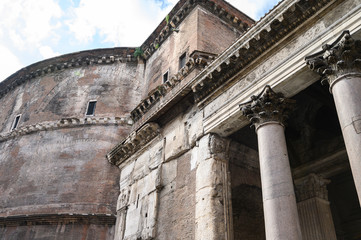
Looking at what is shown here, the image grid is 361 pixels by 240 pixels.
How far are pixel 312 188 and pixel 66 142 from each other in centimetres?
836

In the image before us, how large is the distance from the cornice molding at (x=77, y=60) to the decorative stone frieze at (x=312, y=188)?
855cm

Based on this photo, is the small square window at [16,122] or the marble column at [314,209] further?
the small square window at [16,122]

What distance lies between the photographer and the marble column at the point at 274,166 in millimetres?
4746

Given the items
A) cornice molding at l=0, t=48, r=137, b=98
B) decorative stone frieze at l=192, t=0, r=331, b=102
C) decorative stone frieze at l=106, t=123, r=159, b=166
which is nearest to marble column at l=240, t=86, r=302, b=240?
decorative stone frieze at l=192, t=0, r=331, b=102

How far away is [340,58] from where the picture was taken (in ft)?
16.1

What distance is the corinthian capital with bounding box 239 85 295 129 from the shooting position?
5816mm

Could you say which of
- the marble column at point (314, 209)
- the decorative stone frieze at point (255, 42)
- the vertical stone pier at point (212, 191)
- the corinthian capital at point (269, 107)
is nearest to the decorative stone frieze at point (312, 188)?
the marble column at point (314, 209)

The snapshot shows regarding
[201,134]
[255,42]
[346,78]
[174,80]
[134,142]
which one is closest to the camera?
[346,78]

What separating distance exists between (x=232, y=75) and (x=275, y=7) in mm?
1545

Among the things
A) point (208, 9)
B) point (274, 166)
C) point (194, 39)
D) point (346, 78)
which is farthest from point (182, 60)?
point (346, 78)

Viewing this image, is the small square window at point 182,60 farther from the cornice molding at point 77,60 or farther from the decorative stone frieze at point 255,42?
the cornice molding at point 77,60

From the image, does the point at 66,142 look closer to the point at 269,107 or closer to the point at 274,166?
the point at 269,107

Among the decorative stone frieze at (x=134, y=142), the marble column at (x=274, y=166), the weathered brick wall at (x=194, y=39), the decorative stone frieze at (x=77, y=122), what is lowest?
the marble column at (x=274, y=166)

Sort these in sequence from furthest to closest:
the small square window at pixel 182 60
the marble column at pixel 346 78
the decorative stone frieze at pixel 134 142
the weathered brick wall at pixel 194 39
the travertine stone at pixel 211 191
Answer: the small square window at pixel 182 60 < the weathered brick wall at pixel 194 39 < the decorative stone frieze at pixel 134 142 < the travertine stone at pixel 211 191 < the marble column at pixel 346 78
